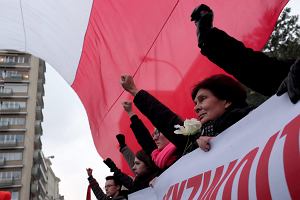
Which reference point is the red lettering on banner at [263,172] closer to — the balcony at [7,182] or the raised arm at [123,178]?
the raised arm at [123,178]

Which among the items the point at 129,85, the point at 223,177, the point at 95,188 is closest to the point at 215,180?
the point at 223,177

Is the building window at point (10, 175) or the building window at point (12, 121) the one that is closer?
the building window at point (10, 175)

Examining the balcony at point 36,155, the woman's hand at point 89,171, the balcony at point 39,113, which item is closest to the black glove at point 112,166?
the woman's hand at point 89,171

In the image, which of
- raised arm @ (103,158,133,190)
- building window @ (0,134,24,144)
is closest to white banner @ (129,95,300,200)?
raised arm @ (103,158,133,190)

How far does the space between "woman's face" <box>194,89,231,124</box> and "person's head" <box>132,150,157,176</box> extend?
78 centimetres

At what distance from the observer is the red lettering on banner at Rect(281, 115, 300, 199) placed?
99cm

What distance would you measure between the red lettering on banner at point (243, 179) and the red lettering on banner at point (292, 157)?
0.18m

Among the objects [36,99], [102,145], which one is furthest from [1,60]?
[102,145]

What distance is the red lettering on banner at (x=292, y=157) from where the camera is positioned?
990 millimetres

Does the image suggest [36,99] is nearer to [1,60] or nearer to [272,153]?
[1,60]

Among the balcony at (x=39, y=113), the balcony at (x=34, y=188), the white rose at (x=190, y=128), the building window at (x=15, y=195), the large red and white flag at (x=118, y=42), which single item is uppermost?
the balcony at (x=39, y=113)

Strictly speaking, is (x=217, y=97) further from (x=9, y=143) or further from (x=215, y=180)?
(x=9, y=143)

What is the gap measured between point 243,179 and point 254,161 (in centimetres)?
7

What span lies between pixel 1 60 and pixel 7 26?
57003 millimetres
